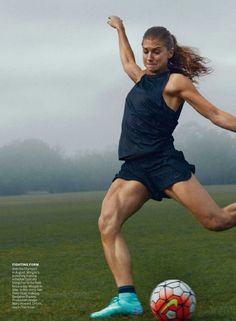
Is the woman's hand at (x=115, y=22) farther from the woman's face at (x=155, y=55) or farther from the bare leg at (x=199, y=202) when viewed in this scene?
the bare leg at (x=199, y=202)

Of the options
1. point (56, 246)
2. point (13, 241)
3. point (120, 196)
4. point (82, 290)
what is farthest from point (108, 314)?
point (13, 241)

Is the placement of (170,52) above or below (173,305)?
above

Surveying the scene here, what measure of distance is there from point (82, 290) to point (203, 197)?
8.46 feet

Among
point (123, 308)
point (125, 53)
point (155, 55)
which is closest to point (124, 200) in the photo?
point (123, 308)

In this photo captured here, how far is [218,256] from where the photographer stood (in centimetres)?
1230

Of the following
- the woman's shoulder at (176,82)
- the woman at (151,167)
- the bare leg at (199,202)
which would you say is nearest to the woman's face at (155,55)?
the woman at (151,167)

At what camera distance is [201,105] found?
23.0ft

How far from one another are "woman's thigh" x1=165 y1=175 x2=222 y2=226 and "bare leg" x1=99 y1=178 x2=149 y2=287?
1.16 feet

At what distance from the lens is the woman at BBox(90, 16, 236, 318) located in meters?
7.09

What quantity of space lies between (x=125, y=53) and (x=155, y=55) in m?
1.00

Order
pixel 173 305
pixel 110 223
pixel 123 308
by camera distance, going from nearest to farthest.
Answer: pixel 173 305, pixel 123 308, pixel 110 223

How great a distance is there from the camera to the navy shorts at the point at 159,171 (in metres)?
7.18

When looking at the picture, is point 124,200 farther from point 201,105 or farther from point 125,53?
point 125,53

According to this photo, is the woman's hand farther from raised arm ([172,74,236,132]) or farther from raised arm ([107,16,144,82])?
raised arm ([172,74,236,132])
